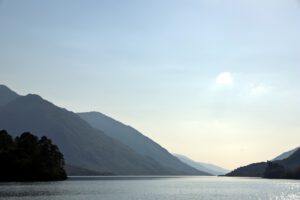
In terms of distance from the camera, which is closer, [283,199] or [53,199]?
[53,199]

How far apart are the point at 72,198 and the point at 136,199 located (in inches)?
748

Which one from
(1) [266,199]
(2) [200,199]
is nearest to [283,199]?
(1) [266,199]

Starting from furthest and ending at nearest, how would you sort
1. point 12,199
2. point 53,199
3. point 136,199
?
point 136,199
point 53,199
point 12,199

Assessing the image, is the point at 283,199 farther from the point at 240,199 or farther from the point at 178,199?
the point at 178,199

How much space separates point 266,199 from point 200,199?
832 inches

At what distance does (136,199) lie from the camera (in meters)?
136

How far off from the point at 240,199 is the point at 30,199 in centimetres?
6254

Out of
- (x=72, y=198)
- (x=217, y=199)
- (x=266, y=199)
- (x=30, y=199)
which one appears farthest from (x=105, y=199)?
(x=266, y=199)

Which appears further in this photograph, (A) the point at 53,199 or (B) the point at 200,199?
(B) the point at 200,199

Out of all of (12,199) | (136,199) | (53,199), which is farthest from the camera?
(136,199)

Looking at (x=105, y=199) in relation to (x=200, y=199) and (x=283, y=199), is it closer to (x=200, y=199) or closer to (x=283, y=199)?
(x=200, y=199)

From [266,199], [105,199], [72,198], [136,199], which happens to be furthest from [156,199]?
[266,199]

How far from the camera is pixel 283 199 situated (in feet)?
470

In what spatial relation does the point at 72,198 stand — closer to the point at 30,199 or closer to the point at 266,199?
the point at 30,199
